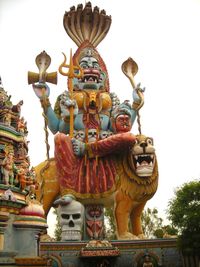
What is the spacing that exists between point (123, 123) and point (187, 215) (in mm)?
4393

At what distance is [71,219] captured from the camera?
1587 centimetres

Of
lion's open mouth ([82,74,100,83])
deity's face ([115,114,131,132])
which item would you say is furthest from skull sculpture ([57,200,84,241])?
lion's open mouth ([82,74,100,83])

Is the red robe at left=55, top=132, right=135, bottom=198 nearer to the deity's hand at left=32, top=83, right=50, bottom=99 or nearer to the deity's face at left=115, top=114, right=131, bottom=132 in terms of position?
the deity's face at left=115, top=114, right=131, bottom=132

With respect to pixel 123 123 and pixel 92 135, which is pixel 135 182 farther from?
pixel 92 135

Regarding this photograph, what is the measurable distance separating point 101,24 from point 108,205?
810 centimetres

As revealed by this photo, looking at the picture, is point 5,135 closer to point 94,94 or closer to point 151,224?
point 94,94

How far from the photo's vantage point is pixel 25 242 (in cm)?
1061

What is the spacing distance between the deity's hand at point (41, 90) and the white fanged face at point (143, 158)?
14.2ft

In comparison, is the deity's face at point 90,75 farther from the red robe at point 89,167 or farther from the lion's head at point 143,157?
the lion's head at point 143,157

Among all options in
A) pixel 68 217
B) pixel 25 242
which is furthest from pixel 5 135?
pixel 68 217

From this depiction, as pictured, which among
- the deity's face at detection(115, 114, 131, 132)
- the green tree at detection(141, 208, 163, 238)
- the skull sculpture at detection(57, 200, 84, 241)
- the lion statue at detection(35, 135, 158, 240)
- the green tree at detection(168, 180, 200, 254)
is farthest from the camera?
the green tree at detection(141, 208, 163, 238)

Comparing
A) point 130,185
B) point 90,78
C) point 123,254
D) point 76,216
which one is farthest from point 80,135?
point 123,254

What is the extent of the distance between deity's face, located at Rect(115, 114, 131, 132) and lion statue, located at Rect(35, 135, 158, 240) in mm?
651

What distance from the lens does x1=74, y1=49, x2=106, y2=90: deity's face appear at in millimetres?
18297
